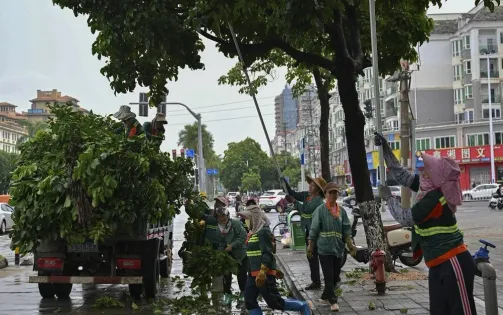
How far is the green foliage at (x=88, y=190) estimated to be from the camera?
903 centimetres

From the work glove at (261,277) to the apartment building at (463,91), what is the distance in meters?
53.8

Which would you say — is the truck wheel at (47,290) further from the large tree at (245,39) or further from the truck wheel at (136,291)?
the large tree at (245,39)

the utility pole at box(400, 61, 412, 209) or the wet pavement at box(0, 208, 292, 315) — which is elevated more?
the utility pole at box(400, 61, 412, 209)

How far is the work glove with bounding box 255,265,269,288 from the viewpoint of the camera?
688 cm

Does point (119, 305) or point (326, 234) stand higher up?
point (326, 234)

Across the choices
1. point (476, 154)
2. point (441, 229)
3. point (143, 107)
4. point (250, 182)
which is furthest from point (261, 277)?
point (250, 182)

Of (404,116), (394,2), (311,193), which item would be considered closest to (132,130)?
(311,193)

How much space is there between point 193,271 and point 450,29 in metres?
63.5

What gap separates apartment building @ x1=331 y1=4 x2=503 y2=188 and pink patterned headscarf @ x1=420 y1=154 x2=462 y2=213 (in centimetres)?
5569

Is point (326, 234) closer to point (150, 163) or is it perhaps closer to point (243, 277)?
point (243, 277)

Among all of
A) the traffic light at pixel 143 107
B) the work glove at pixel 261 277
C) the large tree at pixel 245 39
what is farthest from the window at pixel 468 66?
the work glove at pixel 261 277

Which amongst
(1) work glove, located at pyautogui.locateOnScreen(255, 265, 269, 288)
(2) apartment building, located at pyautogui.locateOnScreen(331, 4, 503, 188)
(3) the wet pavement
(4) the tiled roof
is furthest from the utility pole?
(4) the tiled roof

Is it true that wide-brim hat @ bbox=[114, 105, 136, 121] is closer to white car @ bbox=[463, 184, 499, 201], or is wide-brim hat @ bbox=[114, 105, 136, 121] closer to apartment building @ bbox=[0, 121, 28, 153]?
white car @ bbox=[463, 184, 499, 201]

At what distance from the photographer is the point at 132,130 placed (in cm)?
1038
